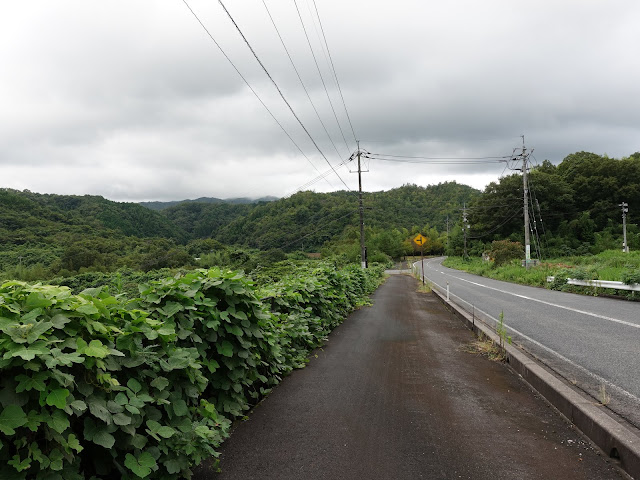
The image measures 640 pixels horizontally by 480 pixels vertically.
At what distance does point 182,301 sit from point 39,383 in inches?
55.7

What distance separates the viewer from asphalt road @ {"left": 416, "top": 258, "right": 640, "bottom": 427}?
4734mm

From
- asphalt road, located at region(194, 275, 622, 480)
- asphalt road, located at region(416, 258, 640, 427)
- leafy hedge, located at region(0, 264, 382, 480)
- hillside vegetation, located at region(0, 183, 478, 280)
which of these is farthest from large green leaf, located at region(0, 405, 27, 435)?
hillside vegetation, located at region(0, 183, 478, 280)

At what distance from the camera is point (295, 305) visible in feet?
22.9

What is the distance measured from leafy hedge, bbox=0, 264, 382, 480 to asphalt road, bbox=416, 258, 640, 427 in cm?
384

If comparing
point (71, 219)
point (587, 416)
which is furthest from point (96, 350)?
point (71, 219)

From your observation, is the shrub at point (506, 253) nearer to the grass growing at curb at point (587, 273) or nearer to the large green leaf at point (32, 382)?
→ the grass growing at curb at point (587, 273)

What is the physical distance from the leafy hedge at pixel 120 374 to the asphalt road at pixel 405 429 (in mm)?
488

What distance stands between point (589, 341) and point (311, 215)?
4928 cm

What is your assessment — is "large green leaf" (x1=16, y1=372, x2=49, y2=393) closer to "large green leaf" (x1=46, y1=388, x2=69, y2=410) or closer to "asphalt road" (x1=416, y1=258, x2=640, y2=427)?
"large green leaf" (x1=46, y1=388, x2=69, y2=410)

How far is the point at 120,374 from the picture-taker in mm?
2514

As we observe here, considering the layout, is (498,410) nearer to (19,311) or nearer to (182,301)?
(182,301)

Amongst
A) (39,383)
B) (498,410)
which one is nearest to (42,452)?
(39,383)

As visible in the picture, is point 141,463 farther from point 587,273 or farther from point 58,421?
point 587,273

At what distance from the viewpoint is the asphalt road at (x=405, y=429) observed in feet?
9.68
